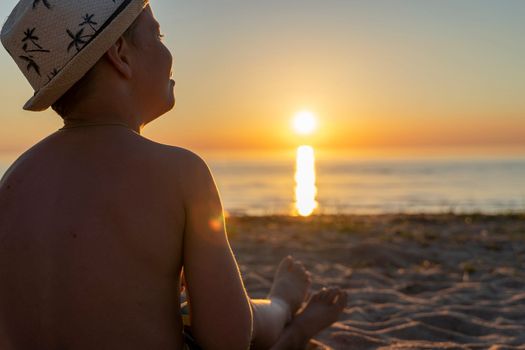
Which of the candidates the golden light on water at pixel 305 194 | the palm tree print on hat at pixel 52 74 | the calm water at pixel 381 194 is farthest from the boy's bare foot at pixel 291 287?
the calm water at pixel 381 194

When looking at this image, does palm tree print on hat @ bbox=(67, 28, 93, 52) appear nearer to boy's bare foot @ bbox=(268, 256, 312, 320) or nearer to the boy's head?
the boy's head

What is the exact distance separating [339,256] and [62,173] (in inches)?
164

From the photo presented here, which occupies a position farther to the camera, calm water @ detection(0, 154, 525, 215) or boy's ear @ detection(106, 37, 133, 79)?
calm water @ detection(0, 154, 525, 215)

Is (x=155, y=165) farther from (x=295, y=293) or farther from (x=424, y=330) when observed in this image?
(x=424, y=330)

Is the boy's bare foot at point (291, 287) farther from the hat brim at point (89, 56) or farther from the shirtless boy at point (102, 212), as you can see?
the hat brim at point (89, 56)

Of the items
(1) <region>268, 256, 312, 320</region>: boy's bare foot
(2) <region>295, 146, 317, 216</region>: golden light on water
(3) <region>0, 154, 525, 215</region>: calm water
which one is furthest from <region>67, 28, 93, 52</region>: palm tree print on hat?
(3) <region>0, 154, 525, 215</region>: calm water

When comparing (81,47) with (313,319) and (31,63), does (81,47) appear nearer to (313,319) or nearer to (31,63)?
(31,63)

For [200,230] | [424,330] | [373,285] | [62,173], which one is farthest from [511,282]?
[62,173]

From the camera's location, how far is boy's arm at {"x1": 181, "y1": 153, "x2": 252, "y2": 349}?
144cm

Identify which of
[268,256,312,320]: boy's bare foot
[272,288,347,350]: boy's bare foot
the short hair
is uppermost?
the short hair

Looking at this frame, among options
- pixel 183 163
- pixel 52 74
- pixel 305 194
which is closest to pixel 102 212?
pixel 183 163

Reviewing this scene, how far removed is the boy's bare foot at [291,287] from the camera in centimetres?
288

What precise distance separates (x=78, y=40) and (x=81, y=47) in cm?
2

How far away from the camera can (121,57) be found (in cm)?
146
